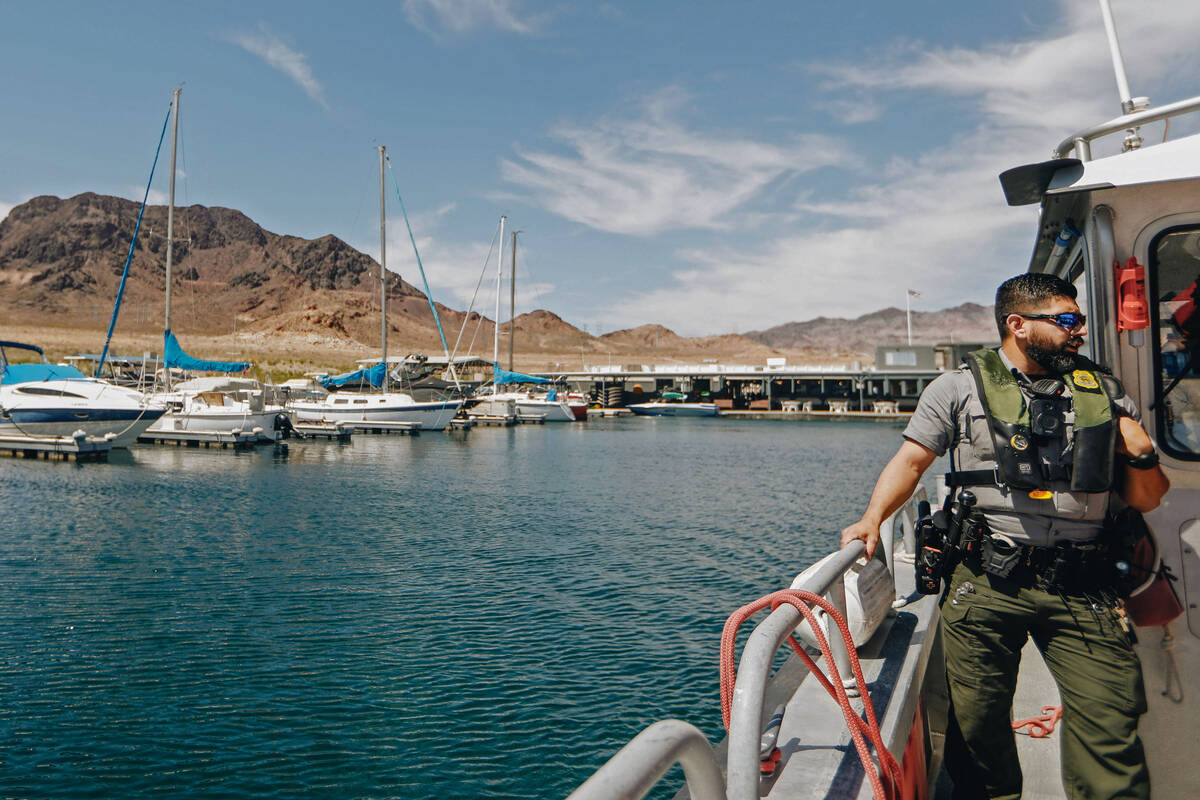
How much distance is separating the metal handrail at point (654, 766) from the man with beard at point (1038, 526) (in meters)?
1.52

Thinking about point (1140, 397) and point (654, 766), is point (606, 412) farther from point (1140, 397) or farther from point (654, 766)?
point (654, 766)

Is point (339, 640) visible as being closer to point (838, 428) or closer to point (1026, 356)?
point (1026, 356)

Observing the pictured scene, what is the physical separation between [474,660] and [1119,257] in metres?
7.84

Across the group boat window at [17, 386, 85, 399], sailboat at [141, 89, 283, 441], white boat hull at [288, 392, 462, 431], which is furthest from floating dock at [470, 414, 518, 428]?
boat window at [17, 386, 85, 399]

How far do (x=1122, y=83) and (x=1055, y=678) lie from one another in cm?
336

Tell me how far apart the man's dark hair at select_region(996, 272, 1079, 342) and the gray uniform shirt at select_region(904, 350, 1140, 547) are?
231 millimetres

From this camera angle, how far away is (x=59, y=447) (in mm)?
29266

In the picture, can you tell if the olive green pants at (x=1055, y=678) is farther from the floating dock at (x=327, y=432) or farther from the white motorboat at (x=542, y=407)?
the white motorboat at (x=542, y=407)

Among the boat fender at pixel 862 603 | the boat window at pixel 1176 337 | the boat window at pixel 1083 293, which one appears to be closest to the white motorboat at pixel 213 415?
the boat fender at pixel 862 603

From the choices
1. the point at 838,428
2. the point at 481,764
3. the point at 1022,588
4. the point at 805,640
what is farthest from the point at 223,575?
the point at 838,428

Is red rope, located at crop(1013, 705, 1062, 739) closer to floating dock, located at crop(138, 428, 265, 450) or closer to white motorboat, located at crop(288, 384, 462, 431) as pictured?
floating dock, located at crop(138, 428, 265, 450)

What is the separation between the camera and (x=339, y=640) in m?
9.92

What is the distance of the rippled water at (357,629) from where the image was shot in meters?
6.98

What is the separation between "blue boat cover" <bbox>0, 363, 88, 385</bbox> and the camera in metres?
33.2
